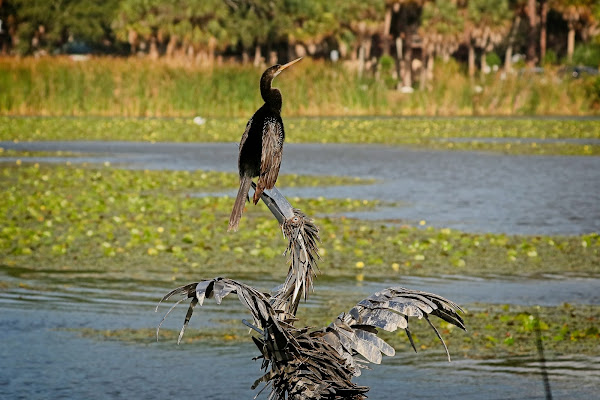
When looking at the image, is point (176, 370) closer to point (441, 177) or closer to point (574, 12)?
point (441, 177)

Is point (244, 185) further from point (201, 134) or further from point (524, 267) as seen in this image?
point (201, 134)

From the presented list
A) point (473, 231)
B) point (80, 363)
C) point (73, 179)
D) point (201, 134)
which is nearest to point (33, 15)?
point (201, 134)

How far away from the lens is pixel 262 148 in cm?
512

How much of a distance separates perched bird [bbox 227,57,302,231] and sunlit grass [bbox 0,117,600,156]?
2397cm

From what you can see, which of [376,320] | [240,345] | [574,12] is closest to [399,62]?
[574,12]

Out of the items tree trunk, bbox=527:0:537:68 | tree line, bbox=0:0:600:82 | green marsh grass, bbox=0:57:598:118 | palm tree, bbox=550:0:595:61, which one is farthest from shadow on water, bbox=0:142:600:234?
palm tree, bbox=550:0:595:61

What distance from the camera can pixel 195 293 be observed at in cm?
492

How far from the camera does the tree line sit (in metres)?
73.6

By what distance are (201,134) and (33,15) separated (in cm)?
4821

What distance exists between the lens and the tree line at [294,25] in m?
73.6

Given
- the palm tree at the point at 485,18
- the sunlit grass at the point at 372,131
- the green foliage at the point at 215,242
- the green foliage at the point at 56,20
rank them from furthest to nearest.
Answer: the green foliage at the point at 56,20, the palm tree at the point at 485,18, the sunlit grass at the point at 372,131, the green foliage at the point at 215,242

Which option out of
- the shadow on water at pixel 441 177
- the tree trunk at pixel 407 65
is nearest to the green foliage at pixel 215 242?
the shadow on water at pixel 441 177

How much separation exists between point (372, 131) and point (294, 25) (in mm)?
44387

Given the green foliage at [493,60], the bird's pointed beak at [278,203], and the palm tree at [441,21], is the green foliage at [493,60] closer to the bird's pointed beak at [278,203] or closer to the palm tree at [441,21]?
the palm tree at [441,21]
